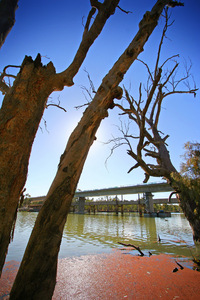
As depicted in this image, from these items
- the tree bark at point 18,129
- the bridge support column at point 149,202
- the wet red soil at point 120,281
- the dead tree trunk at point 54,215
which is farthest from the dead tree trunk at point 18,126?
the bridge support column at point 149,202

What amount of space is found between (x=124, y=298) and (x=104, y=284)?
1.97ft

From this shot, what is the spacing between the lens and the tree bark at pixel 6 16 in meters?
3.74

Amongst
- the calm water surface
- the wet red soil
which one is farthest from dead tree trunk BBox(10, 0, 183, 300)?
the calm water surface

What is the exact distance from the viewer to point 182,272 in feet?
11.9

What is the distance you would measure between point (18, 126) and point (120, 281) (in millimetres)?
3344

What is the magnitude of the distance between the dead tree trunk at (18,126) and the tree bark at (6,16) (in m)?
2.79

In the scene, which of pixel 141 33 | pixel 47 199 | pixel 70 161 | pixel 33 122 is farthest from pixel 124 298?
pixel 141 33

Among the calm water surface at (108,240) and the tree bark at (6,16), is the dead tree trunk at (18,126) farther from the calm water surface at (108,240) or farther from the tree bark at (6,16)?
the calm water surface at (108,240)

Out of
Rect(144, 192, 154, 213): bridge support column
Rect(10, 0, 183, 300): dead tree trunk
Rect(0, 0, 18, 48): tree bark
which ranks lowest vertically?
Rect(144, 192, 154, 213): bridge support column

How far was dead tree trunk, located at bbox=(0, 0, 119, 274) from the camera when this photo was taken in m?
1.39

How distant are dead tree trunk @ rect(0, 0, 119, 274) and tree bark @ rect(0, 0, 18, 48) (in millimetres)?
2787

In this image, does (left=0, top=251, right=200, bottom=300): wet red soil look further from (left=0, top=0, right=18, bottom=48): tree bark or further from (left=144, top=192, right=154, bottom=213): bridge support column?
(left=144, top=192, right=154, bottom=213): bridge support column

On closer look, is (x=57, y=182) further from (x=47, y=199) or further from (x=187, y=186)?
(x=187, y=186)

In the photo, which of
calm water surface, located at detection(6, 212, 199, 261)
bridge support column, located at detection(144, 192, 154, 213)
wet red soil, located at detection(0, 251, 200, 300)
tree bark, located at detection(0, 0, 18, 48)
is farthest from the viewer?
bridge support column, located at detection(144, 192, 154, 213)
